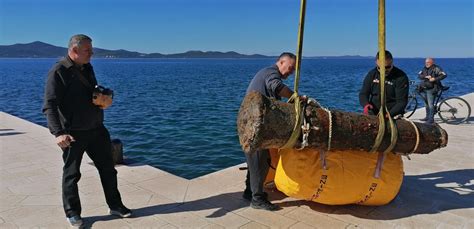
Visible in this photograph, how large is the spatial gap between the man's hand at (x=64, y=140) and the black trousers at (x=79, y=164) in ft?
0.47

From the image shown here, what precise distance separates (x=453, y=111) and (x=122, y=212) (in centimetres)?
988

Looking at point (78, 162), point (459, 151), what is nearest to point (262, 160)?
point (78, 162)

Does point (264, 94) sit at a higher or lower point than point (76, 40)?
lower

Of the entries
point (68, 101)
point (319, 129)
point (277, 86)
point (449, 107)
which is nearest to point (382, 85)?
point (319, 129)

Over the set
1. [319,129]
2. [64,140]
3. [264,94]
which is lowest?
[64,140]

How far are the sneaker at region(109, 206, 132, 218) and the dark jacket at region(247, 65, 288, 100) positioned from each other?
200cm

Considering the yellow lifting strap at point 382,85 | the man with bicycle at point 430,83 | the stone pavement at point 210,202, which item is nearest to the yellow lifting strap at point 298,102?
the yellow lifting strap at point 382,85

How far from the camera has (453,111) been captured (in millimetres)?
11141

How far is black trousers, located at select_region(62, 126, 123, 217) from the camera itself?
13.8 ft

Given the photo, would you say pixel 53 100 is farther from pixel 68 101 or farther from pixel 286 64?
pixel 286 64

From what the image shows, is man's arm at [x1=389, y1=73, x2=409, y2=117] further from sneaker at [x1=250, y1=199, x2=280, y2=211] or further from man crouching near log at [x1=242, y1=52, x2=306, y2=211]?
sneaker at [x1=250, y1=199, x2=280, y2=211]

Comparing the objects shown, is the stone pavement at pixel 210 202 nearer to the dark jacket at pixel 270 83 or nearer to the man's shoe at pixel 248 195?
the man's shoe at pixel 248 195

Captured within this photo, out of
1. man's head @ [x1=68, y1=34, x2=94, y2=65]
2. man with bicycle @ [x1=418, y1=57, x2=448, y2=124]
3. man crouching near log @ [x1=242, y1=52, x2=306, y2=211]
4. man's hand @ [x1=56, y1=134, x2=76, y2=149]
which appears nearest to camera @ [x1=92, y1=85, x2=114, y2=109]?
man's head @ [x1=68, y1=34, x2=94, y2=65]

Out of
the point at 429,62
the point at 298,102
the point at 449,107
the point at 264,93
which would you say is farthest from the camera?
the point at 449,107
